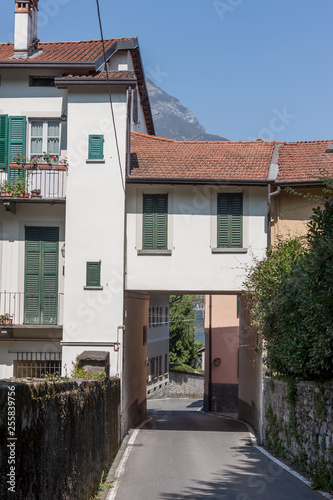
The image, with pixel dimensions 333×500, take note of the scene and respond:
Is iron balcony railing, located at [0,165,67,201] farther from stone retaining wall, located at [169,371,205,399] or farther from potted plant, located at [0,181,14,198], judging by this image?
stone retaining wall, located at [169,371,205,399]

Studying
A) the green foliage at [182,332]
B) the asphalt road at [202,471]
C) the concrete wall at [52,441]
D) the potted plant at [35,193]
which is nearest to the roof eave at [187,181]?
the potted plant at [35,193]

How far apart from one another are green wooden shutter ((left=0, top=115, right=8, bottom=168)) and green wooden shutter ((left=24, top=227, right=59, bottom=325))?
6.98 ft

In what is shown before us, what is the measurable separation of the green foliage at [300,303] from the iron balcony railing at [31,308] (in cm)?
585

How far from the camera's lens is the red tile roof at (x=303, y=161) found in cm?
2067

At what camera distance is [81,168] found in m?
20.2

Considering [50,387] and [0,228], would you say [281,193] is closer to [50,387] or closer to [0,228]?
[0,228]

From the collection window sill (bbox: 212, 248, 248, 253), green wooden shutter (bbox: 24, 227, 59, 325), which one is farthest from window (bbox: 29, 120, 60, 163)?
window sill (bbox: 212, 248, 248, 253)

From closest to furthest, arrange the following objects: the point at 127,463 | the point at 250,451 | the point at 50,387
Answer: the point at 50,387, the point at 127,463, the point at 250,451

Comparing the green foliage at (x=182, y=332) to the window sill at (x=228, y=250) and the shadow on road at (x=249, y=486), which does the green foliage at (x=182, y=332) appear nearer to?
the window sill at (x=228, y=250)

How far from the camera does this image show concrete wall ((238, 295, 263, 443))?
21.2 metres

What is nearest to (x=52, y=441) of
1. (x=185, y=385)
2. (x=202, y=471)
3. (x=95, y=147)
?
(x=202, y=471)

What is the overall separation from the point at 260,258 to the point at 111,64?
26.3 feet

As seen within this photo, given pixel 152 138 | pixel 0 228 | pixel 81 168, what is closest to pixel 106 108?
pixel 81 168

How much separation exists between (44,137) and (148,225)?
167 inches
